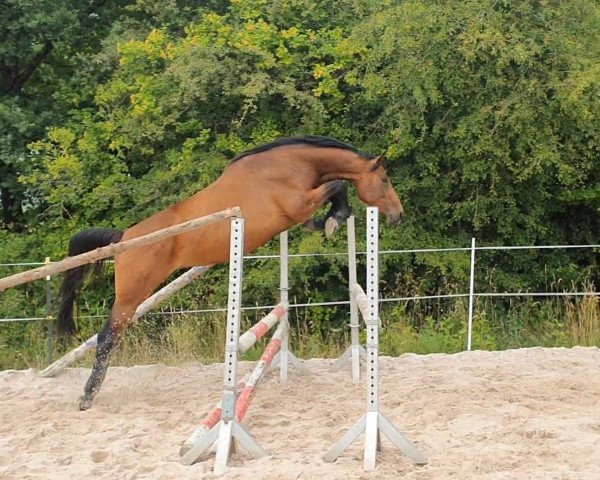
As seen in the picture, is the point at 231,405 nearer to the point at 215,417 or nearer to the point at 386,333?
the point at 215,417

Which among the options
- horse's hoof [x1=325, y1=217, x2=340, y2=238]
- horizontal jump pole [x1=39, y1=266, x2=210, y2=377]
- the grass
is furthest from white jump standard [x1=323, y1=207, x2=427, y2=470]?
the grass

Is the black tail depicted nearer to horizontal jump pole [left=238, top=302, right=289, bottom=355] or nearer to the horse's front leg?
horizontal jump pole [left=238, top=302, right=289, bottom=355]

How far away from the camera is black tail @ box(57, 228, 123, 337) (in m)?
6.08

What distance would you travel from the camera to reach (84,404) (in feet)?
18.6

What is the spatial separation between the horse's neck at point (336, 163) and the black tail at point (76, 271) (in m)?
1.67

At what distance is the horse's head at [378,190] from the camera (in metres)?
5.57

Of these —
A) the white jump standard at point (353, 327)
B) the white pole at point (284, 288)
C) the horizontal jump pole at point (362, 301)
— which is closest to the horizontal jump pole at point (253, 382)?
the white pole at point (284, 288)

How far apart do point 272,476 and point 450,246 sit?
6.72 metres

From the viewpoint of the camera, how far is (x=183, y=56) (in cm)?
962

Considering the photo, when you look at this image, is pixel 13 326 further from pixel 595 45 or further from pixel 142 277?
pixel 595 45

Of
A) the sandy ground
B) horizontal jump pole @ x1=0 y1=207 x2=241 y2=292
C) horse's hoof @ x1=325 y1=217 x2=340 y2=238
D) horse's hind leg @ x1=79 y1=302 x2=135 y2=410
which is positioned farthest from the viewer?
horse's hind leg @ x1=79 y1=302 x2=135 y2=410

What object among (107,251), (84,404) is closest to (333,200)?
(107,251)

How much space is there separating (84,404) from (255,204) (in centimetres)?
195

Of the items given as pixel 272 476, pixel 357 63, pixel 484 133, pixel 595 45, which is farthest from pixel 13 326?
pixel 595 45
